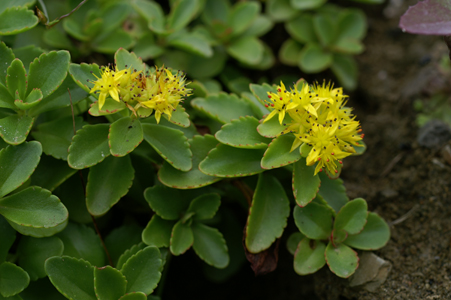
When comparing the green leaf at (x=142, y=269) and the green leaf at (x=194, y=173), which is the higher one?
the green leaf at (x=194, y=173)

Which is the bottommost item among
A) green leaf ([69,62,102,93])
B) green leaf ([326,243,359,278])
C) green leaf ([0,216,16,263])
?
green leaf ([326,243,359,278])

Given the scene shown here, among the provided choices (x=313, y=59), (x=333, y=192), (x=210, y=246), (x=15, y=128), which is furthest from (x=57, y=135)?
(x=313, y=59)

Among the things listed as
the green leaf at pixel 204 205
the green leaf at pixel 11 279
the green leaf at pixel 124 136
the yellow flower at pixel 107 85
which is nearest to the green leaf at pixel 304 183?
the green leaf at pixel 204 205

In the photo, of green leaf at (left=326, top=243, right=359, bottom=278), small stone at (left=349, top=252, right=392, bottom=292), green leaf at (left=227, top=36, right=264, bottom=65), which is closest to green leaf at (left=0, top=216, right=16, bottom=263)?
green leaf at (left=326, top=243, right=359, bottom=278)

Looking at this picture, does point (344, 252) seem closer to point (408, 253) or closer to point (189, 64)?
point (408, 253)

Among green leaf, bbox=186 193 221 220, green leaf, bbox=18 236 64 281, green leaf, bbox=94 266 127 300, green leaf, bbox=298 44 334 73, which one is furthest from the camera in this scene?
green leaf, bbox=298 44 334 73

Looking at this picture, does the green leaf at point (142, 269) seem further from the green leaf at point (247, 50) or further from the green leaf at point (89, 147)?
the green leaf at point (247, 50)

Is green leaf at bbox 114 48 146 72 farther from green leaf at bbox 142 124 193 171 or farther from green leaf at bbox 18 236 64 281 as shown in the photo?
green leaf at bbox 18 236 64 281
